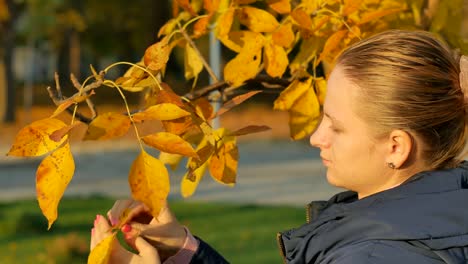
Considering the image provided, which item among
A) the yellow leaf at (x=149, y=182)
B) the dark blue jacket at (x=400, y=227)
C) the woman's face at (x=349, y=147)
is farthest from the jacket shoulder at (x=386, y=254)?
the yellow leaf at (x=149, y=182)

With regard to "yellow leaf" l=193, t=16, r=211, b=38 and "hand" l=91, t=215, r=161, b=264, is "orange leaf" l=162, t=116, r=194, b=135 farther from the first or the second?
"yellow leaf" l=193, t=16, r=211, b=38

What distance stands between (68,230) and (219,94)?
5.69 metres

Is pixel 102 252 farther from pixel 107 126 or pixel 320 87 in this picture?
pixel 320 87

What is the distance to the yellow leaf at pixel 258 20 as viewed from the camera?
2.47 meters

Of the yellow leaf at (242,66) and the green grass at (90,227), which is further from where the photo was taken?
the green grass at (90,227)

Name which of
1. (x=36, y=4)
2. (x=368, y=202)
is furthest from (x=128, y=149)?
(x=368, y=202)

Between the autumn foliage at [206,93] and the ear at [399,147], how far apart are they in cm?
35

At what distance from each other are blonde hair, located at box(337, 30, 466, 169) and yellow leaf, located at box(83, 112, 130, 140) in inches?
15.8

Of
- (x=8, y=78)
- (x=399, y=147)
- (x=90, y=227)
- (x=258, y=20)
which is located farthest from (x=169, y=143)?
(x=8, y=78)

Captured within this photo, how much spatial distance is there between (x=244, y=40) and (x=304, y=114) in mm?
232

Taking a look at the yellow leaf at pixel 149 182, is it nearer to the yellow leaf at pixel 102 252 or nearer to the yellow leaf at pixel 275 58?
the yellow leaf at pixel 102 252

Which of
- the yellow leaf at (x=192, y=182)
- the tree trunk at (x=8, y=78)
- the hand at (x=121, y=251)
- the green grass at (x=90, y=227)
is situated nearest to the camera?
the hand at (x=121, y=251)

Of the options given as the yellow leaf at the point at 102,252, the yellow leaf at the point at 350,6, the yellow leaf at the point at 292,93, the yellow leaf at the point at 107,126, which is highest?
the yellow leaf at the point at 350,6

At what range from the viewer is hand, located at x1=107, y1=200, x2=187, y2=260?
6.83ft
